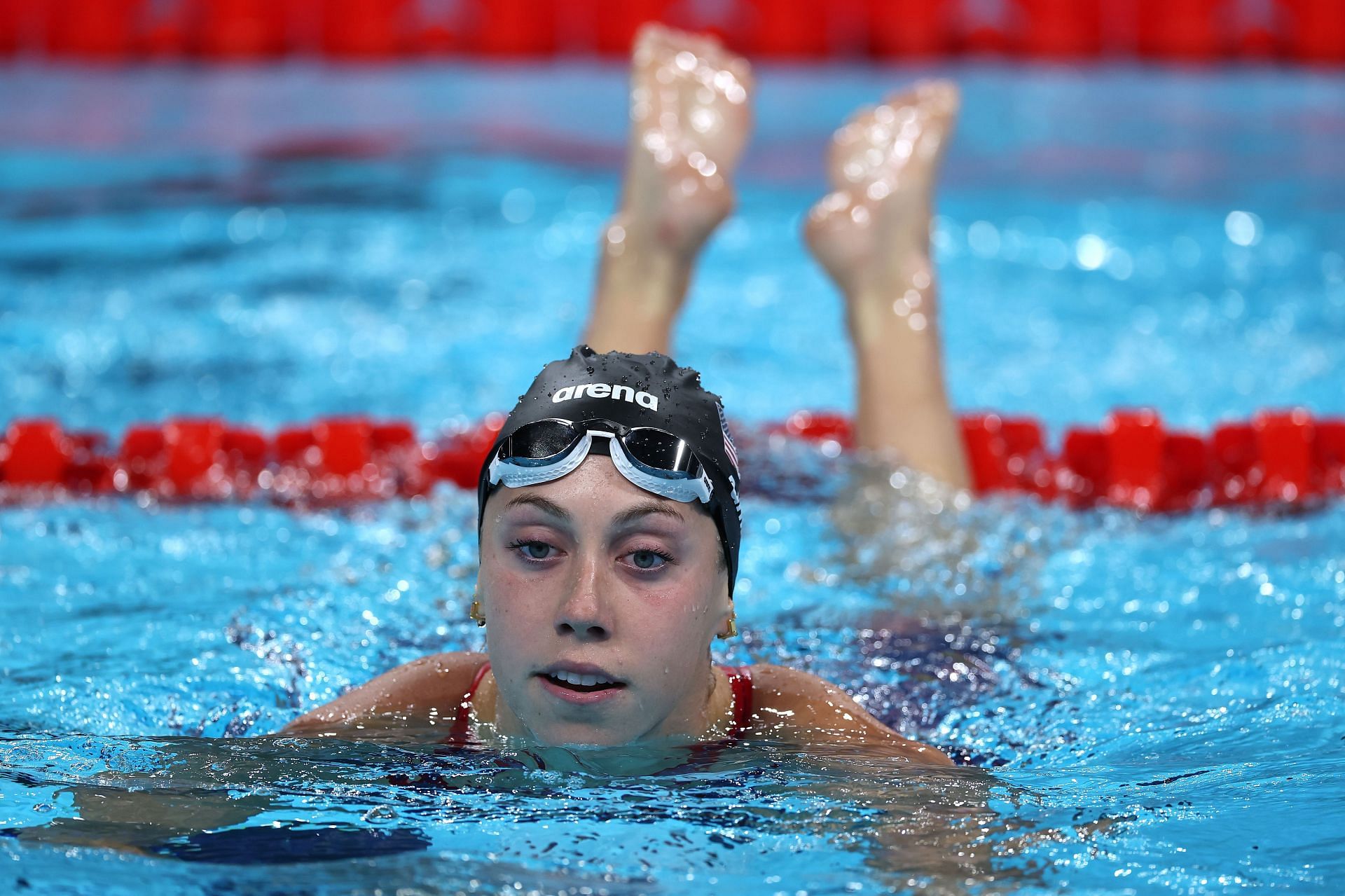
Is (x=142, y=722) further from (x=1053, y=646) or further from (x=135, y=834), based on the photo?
(x=1053, y=646)

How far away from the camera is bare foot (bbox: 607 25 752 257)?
3725 mm

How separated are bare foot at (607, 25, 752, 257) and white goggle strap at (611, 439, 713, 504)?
1.59 m

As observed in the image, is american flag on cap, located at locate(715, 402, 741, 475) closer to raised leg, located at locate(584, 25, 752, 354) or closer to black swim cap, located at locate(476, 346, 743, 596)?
black swim cap, located at locate(476, 346, 743, 596)

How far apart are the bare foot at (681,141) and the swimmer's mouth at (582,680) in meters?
1.76

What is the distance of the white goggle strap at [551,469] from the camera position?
2.18 meters

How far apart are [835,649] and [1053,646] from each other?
0.47 metres

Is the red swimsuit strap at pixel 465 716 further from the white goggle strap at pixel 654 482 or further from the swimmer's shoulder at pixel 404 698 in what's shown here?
the white goggle strap at pixel 654 482

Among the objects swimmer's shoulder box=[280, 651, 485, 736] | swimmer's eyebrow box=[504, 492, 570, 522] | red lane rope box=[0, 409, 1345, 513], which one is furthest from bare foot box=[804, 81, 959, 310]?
swimmer's eyebrow box=[504, 492, 570, 522]

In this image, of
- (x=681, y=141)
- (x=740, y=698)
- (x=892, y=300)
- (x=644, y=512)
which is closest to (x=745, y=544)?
(x=892, y=300)

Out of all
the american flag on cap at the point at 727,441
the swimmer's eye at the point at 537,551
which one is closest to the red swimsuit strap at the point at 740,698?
the american flag on cap at the point at 727,441

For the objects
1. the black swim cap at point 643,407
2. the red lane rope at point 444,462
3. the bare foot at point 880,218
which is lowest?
the black swim cap at point 643,407

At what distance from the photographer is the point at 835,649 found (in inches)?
125

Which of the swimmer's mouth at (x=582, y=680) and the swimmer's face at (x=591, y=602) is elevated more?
the swimmer's face at (x=591, y=602)

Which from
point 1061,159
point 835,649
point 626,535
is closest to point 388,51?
point 1061,159
